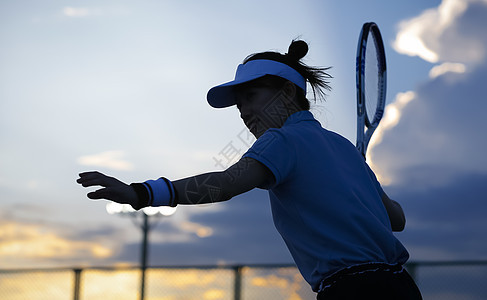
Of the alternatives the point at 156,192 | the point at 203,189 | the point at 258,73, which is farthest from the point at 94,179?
the point at 258,73

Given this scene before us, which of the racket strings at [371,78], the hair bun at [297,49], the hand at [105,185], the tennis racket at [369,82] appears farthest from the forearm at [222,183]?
the racket strings at [371,78]

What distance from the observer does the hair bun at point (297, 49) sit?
119 inches

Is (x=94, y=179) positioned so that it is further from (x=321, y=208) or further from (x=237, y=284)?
(x=237, y=284)

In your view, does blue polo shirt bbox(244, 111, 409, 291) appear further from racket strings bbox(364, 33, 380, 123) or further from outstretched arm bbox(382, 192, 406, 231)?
racket strings bbox(364, 33, 380, 123)

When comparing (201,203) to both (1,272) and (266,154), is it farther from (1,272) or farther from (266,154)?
(1,272)

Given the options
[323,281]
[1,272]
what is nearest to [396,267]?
[323,281]

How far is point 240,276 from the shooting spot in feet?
27.7

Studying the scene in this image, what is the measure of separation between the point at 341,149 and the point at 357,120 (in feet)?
5.65

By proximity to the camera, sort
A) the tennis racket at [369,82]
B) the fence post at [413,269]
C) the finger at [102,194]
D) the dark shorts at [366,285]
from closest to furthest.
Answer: the finger at [102,194] < the dark shorts at [366,285] < the tennis racket at [369,82] < the fence post at [413,269]

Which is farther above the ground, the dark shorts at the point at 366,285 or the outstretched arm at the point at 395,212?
the outstretched arm at the point at 395,212

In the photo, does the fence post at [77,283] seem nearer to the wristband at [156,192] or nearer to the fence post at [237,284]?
the fence post at [237,284]

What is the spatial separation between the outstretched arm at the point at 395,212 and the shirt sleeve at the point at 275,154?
2.77 feet

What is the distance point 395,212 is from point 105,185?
4.93ft

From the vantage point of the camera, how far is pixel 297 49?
3053mm
